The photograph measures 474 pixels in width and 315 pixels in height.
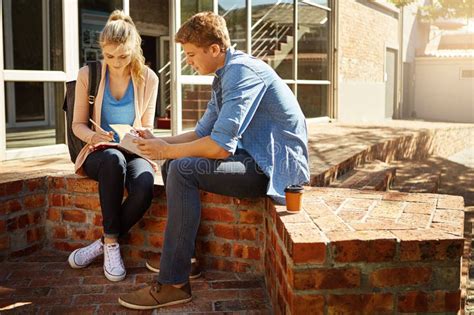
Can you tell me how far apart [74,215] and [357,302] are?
196 cm

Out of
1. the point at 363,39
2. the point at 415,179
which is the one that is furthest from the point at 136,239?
the point at 363,39

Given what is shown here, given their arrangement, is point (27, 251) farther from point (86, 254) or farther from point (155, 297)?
point (155, 297)

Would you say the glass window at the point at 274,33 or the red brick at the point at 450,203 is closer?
the red brick at the point at 450,203

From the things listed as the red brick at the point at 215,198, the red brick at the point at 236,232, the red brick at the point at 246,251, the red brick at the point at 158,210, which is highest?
the red brick at the point at 215,198

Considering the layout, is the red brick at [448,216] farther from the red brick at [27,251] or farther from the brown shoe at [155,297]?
the red brick at [27,251]

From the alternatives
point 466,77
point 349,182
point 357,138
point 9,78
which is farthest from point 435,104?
point 9,78

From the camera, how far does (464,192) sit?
268 inches

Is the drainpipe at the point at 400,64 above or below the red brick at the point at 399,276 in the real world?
above

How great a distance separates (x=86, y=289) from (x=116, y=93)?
44.2 inches

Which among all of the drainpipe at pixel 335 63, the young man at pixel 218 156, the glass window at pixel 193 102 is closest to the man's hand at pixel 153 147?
the young man at pixel 218 156

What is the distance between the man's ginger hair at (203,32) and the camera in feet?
8.39

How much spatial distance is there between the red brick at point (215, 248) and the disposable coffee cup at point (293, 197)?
717 millimetres

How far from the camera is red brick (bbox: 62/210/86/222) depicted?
3459mm

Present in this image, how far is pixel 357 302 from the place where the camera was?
7.13 feet
